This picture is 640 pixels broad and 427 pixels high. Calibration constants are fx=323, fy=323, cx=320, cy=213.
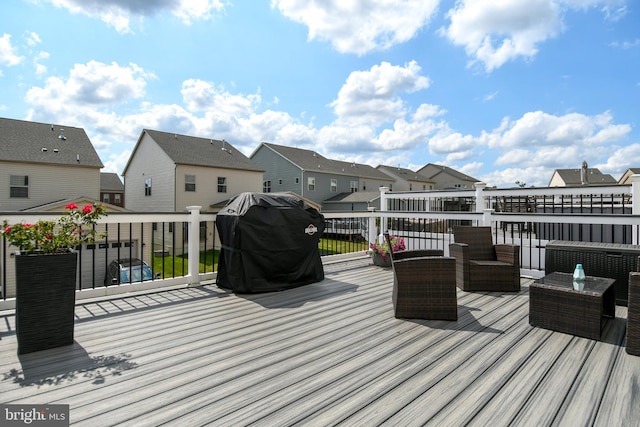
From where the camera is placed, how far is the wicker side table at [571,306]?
2.71 meters

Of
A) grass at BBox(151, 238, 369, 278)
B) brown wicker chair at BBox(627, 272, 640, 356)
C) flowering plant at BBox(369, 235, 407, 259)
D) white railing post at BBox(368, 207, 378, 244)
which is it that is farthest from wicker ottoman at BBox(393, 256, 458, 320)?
white railing post at BBox(368, 207, 378, 244)

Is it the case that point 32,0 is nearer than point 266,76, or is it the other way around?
point 32,0

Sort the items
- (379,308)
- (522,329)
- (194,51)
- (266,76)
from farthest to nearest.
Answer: (266,76) < (194,51) < (379,308) < (522,329)

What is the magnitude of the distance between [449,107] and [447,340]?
11.7 m

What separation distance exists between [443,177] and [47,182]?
3808 centimetres

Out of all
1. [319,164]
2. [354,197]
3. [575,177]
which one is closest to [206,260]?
[354,197]

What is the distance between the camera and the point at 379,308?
3570mm

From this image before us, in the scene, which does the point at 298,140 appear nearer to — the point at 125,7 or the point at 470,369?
the point at 125,7

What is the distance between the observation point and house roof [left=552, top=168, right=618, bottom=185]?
38.2 m

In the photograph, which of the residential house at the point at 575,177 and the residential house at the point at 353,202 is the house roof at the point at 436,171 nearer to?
the residential house at the point at 575,177

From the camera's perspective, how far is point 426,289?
320cm

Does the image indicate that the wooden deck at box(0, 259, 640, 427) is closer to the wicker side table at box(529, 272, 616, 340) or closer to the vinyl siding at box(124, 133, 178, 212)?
the wicker side table at box(529, 272, 616, 340)

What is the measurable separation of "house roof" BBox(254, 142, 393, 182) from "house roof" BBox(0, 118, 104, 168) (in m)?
12.3

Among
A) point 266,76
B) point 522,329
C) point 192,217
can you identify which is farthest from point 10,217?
point 266,76
